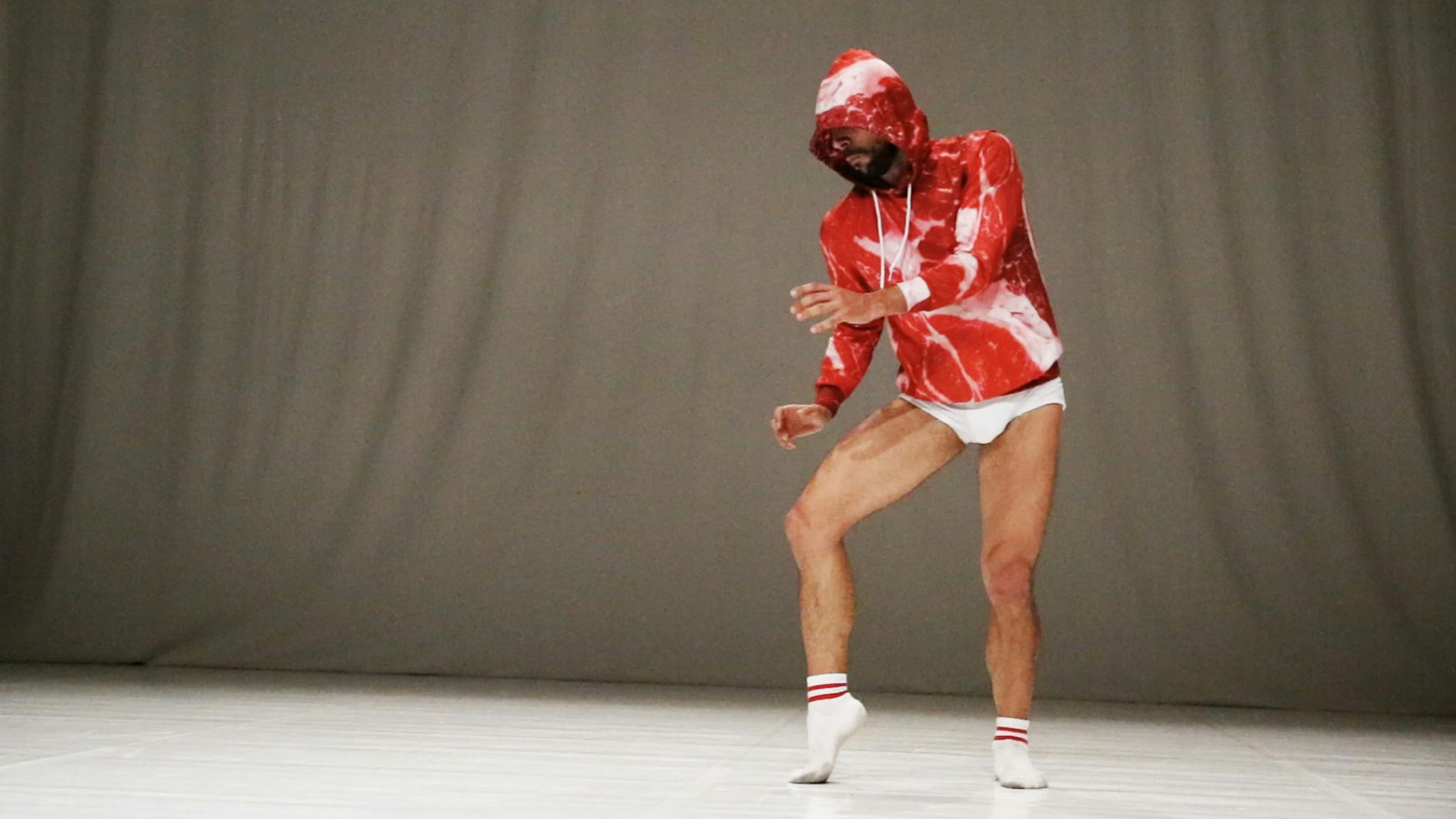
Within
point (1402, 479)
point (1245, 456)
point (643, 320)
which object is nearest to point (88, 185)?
point (643, 320)

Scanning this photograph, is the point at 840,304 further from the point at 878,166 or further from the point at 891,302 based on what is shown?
the point at 878,166

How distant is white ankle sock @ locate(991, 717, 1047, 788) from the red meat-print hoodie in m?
0.54

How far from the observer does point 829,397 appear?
2674 millimetres

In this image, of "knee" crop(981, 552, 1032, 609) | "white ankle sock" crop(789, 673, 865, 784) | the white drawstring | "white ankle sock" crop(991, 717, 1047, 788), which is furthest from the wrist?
"white ankle sock" crop(991, 717, 1047, 788)

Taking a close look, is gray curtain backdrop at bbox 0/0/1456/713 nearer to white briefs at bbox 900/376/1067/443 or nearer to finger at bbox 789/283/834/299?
white briefs at bbox 900/376/1067/443

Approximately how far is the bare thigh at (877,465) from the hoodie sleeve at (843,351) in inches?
3.7

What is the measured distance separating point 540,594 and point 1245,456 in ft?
7.53

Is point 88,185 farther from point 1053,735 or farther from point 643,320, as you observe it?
point 1053,735

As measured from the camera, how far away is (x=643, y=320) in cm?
510

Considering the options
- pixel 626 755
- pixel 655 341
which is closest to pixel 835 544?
pixel 626 755

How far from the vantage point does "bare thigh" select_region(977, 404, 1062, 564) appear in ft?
8.25

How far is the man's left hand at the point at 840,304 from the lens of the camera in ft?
7.26

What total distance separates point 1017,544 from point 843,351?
467 millimetres

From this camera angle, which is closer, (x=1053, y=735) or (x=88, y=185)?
(x=1053, y=735)
